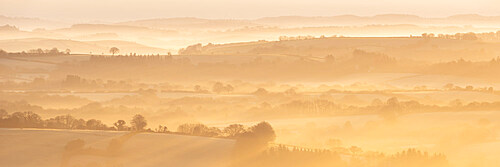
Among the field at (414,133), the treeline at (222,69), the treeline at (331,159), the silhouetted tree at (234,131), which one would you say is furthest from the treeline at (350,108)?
the treeline at (222,69)

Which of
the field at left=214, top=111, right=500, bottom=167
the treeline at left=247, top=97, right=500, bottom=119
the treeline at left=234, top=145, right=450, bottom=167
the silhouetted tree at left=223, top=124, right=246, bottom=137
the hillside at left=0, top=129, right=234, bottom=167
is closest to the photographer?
the treeline at left=234, top=145, right=450, bottom=167

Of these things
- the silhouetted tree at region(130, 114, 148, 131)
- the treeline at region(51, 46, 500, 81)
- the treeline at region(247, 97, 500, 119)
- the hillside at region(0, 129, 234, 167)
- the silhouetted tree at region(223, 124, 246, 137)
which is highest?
the treeline at region(51, 46, 500, 81)

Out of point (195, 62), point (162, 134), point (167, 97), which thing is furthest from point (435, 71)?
point (162, 134)

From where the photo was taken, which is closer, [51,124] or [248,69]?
[51,124]

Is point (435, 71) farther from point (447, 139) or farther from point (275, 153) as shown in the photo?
point (275, 153)

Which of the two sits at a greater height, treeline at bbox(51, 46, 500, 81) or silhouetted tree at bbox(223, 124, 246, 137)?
treeline at bbox(51, 46, 500, 81)

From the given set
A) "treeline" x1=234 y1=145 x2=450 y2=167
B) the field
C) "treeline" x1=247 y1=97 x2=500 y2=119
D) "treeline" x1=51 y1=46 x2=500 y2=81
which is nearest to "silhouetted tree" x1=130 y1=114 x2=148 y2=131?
the field

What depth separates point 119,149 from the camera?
61.7 metres

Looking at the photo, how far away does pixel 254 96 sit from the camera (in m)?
133

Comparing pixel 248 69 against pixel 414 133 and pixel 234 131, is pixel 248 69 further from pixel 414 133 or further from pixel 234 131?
pixel 234 131

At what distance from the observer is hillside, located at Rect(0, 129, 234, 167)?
193ft

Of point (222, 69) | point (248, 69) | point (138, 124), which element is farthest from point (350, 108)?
point (222, 69)

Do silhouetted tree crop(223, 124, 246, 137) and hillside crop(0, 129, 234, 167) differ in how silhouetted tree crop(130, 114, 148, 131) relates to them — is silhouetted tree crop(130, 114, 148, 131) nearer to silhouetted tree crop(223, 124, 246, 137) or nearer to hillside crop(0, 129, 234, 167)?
hillside crop(0, 129, 234, 167)

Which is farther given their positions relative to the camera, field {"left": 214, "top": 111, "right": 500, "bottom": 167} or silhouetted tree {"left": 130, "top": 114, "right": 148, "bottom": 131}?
field {"left": 214, "top": 111, "right": 500, "bottom": 167}
